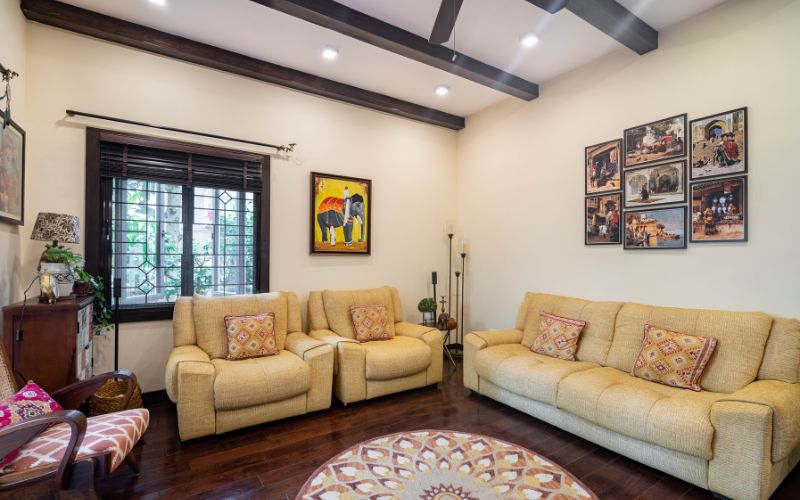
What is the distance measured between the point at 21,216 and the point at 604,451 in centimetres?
453

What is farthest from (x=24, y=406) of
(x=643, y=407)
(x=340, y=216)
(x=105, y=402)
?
(x=643, y=407)

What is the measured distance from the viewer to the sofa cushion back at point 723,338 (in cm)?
251

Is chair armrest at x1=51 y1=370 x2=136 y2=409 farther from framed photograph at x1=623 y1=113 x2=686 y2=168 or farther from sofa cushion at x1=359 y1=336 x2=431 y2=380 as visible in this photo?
framed photograph at x1=623 y1=113 x2=686 y2=168

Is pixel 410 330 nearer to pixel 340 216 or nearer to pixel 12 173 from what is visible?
pixel 340 216

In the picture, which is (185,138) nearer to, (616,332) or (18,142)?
(18,142)

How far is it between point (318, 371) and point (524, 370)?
5.71 ft

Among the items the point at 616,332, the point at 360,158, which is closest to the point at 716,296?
the point at 616,332

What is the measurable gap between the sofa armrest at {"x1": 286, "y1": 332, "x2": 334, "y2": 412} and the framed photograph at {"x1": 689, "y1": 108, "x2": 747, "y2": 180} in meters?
3.37

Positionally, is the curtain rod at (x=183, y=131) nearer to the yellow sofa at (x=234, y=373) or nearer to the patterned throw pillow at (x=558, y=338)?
the yellow sofa at (x=234, y=373)

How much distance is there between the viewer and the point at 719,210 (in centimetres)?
286

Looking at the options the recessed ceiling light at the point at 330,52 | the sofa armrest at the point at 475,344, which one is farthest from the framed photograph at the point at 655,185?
the recessed ceiling light at the point at 330,52

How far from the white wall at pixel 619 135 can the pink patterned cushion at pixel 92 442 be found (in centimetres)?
372

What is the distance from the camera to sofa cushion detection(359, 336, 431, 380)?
135 inches

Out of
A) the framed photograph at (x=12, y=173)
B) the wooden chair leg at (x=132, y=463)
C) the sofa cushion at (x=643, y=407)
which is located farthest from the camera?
the framed photograph at (x=12, y=173)
